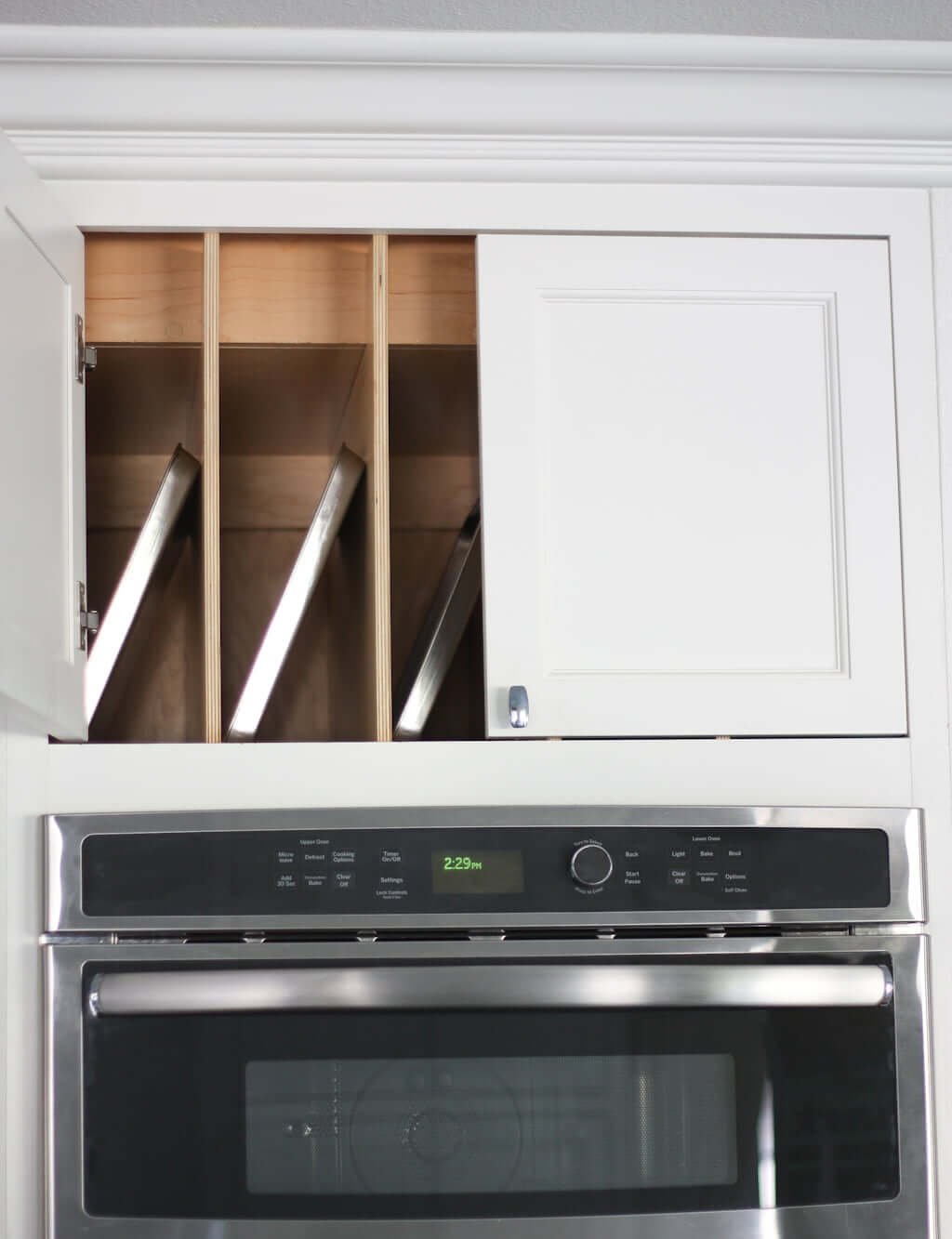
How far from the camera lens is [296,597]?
4.58 feet

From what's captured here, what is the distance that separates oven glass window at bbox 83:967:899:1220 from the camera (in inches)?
48.4

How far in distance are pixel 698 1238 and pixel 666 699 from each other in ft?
1.51

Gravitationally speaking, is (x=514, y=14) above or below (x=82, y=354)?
above

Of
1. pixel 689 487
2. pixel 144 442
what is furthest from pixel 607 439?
pixel 144 442

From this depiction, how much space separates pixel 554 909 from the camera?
4.20 ft

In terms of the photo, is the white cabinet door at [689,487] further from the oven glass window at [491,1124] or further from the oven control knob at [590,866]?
the oven glass window at [491,1124]

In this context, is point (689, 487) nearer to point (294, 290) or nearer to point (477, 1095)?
point (294, 290)

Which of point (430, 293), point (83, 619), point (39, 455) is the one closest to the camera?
point (39, 455)

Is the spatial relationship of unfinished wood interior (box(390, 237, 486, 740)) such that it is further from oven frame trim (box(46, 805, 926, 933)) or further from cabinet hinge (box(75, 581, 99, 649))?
cabinet hinge (box(75, 581, 99, 649))

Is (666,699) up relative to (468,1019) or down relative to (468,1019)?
up

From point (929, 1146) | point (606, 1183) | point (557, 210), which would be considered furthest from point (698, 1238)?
point (557, 210)

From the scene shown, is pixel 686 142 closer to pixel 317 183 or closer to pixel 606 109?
pixel 606 109

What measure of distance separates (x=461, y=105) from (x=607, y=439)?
1.11ft

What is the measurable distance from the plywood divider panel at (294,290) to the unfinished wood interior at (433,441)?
1.6 inches
